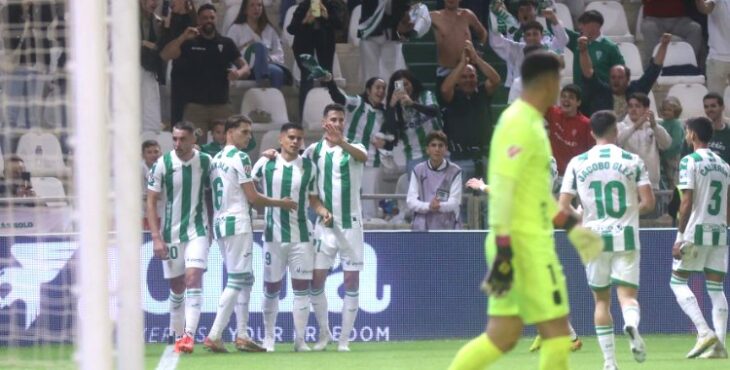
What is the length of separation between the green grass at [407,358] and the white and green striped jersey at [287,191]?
3.60 feet

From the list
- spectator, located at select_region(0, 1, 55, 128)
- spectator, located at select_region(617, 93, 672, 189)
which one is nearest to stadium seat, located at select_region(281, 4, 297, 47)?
spectator, located at select_region(617, 93, 672, 189)

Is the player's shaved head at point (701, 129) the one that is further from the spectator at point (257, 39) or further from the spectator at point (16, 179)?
the spectator at point (257, 39)

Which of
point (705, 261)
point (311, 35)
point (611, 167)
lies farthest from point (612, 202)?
point (311, 35)

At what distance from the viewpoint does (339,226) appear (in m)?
14.4

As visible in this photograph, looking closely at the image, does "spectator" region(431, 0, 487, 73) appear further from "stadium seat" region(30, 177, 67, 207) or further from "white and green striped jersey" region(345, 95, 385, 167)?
"stadium seat" region(30, 177, 67, 207)

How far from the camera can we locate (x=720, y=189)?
1334 cm

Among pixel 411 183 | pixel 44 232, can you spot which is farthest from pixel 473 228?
pixel 44 232

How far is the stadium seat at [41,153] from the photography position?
28.1 feet

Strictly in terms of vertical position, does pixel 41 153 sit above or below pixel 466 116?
below

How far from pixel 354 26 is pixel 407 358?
7148 mm

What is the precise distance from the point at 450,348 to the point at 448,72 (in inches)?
162

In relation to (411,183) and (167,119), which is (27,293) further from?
(167,119)

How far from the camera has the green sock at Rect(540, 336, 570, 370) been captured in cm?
771

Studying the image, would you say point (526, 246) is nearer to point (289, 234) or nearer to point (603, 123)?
point (603, 123)
